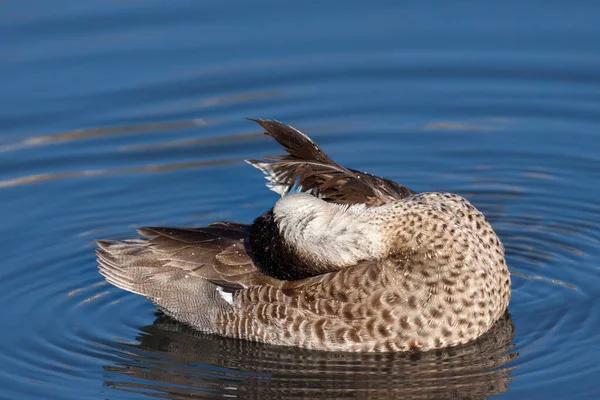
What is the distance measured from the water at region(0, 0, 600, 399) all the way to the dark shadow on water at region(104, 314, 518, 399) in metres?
0.02

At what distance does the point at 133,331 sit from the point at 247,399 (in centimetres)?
186

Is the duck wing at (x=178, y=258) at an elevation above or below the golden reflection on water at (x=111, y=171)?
below

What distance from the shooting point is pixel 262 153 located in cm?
1552

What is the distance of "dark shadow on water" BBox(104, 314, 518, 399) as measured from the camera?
1055 centimetres

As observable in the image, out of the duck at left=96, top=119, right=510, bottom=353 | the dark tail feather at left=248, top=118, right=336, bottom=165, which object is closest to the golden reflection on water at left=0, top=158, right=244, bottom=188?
the duck at left=96, top=119, right=510, bottom=353

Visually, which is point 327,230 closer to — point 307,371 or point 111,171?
point 307,371

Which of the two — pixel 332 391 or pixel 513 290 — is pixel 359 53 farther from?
pixel 332 391

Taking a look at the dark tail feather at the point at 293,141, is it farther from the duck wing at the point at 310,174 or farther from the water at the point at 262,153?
the water at the point at 262,153

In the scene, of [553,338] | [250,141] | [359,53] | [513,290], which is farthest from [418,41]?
[553,338]

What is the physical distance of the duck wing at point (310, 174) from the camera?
450 inches

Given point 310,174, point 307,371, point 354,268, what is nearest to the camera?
point 307,371

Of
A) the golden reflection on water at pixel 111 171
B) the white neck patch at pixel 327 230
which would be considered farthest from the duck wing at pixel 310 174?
the golden reflection on water at pixel 111 171

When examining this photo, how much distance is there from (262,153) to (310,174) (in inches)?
165

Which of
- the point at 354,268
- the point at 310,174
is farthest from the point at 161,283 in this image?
the point at 354,268
